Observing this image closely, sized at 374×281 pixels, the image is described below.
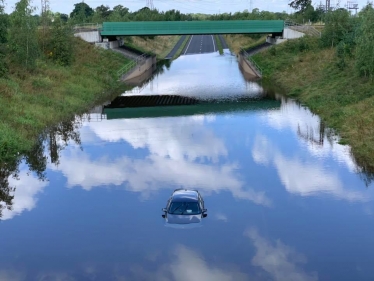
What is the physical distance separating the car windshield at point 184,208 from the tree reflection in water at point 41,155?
29.5ft

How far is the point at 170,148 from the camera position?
123 feet

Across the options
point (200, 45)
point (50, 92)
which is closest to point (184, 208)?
point (50, 92)

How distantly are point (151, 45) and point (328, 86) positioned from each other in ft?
234

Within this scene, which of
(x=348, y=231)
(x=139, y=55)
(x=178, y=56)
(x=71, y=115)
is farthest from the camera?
(x=178, y=56)

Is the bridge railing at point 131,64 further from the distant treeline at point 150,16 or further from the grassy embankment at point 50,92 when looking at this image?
the distant treeline at point 150,16

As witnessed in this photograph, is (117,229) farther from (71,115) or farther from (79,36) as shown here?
(79,36)

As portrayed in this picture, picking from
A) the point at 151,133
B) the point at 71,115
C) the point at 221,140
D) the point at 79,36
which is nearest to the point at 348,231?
the point at 221,140

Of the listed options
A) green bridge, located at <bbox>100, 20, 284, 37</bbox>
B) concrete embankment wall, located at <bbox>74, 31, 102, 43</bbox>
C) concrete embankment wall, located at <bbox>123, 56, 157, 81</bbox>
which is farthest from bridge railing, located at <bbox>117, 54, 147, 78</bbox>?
concrete embankment wall, located at <bbox>74, 31, 102, 43</bbox>

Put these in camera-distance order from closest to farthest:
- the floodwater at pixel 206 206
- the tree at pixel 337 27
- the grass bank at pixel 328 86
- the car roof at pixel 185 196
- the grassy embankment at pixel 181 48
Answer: the floodwater at pixel 206 206 < the car roof at pixel 185 196 < the grass bank at pixel 328 86 < the tree at pixel 337 27 < the grassy embankment at pixel 181 48

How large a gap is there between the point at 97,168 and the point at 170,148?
6497mm

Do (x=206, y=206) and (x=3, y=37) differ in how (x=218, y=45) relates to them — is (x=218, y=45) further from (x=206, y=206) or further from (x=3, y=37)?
(x=206, y=206)

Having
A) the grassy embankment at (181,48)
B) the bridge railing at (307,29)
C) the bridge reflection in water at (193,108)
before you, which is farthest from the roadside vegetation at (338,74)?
the grassy embankment at (181,48)

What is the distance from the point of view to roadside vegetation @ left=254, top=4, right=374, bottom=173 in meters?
39.3

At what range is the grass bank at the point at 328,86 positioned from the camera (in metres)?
37.6
